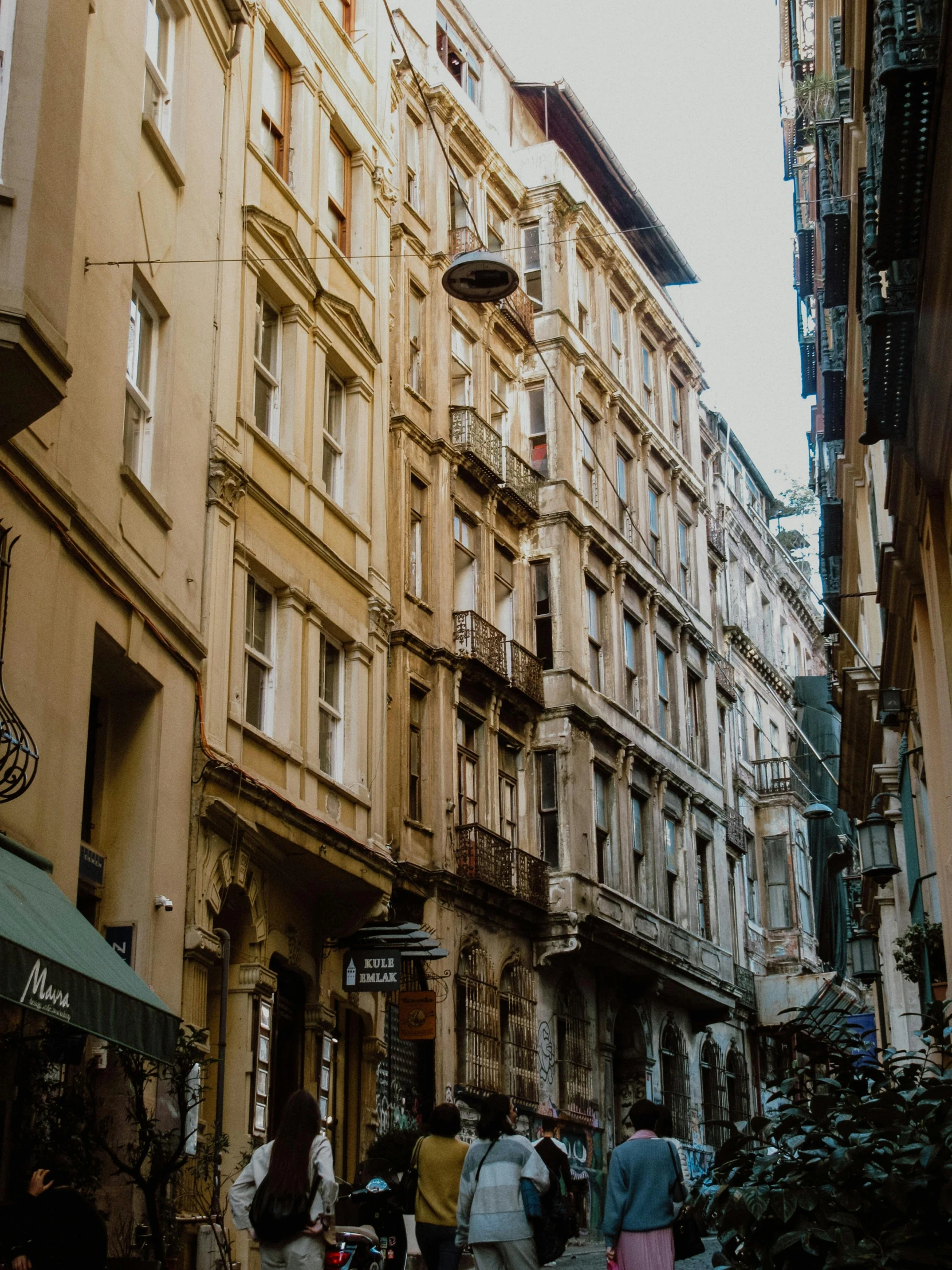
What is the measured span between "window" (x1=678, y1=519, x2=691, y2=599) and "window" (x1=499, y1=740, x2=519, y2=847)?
33.8 ft

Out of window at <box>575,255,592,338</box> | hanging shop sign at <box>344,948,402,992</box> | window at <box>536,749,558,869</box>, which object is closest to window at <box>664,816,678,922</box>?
window at <box>536,749,558,869</box>

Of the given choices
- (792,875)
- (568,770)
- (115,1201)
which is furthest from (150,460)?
(792,875)

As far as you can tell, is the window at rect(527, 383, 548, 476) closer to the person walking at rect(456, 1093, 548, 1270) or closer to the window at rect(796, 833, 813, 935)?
the window at rect(796, 833, 813, 935)

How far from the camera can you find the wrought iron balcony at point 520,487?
1219 inches

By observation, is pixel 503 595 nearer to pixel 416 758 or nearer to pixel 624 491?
pixel 416 758

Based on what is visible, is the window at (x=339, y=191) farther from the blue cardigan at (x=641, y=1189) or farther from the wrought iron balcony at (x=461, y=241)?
the blue cardigan at (x=641, y=1189)

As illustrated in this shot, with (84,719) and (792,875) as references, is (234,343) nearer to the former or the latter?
(84,719)

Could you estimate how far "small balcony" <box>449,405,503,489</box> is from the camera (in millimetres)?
29188

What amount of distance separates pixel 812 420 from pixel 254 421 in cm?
2192

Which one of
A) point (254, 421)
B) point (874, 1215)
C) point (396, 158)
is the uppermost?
point (396, 158)

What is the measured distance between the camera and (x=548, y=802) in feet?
101

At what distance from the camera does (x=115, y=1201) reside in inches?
524

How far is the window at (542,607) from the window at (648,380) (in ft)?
25.9

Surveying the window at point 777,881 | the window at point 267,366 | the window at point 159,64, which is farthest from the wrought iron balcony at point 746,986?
the window at point 159,64
